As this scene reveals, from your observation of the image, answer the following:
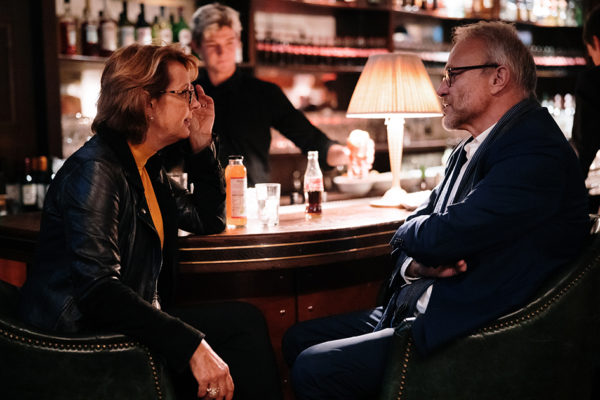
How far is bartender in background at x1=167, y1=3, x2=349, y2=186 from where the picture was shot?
339 cm

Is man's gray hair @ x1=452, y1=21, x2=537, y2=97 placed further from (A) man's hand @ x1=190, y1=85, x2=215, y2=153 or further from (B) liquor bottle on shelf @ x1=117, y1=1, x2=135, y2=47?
(B) liquor bottle on shelf @ x1=117, y1=1, x2=135, y2=47

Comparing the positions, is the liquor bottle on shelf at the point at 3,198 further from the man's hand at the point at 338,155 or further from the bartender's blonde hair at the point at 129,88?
the bartender's blonde hair at the point at 129,88

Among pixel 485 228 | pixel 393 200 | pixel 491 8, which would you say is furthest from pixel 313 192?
pixel 491 8

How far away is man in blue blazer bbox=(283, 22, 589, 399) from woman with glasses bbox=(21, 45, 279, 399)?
0.89ft

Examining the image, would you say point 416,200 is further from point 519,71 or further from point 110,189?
point 110,189

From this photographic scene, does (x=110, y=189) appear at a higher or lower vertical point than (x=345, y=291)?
higher

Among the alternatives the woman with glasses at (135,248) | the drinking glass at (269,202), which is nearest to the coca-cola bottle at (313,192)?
the drinking glass at (269,202)

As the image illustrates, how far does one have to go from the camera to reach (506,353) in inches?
60.4

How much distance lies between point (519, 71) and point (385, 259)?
0.97 meters

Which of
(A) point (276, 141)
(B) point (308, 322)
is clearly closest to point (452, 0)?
(A) point (276, 141)

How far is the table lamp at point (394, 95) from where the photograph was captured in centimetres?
290

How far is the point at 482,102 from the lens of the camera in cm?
185

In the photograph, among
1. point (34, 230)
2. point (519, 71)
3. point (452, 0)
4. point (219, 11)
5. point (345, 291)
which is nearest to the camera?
point (519, 71)

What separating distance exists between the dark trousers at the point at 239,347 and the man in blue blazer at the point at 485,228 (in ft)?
0.45
